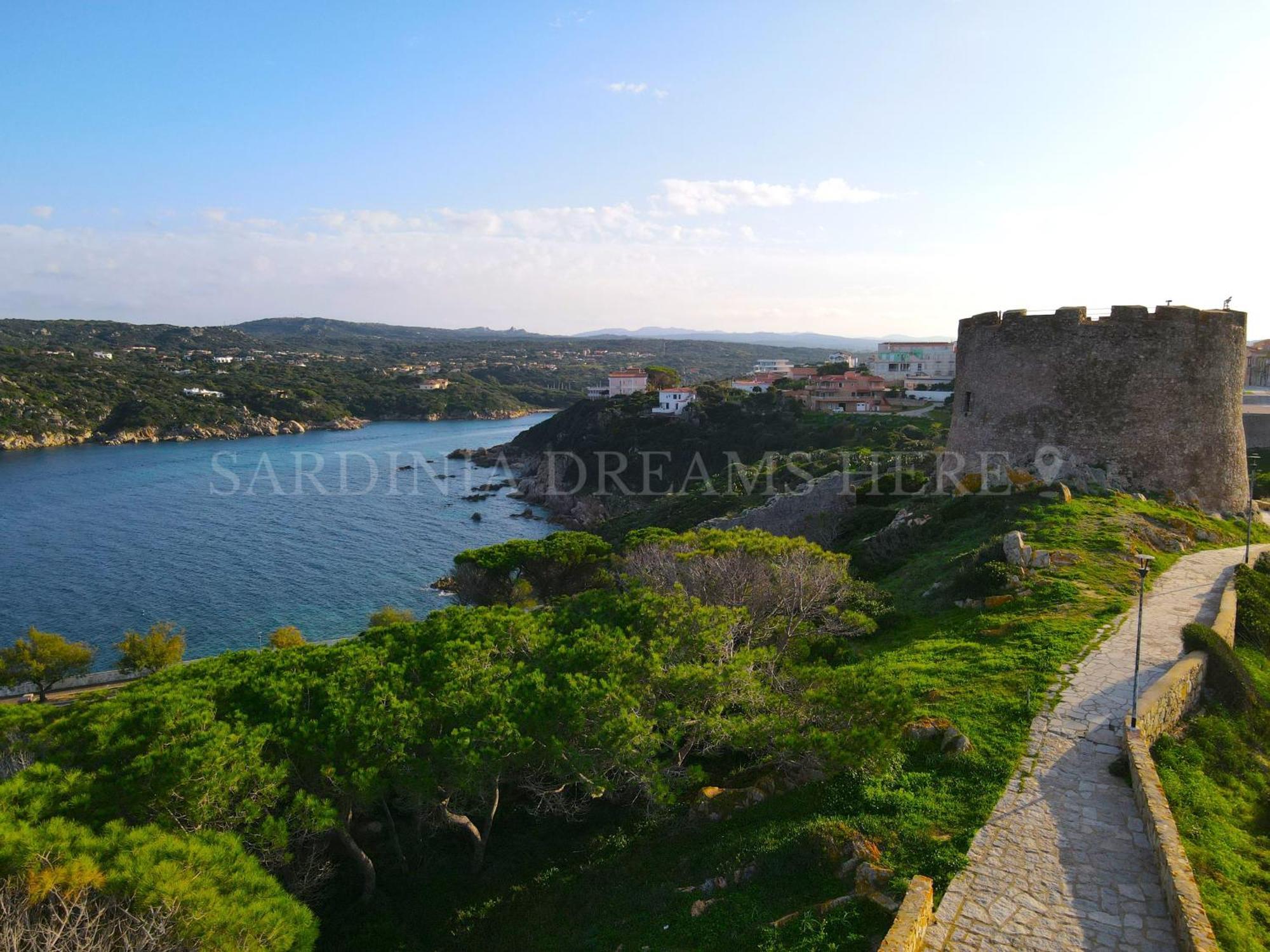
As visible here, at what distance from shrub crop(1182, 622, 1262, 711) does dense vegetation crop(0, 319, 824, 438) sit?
102 meters

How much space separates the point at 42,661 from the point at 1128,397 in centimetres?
3174

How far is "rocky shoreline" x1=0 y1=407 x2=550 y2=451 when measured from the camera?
8844 cm

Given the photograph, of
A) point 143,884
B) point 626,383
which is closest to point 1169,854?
point 143,884

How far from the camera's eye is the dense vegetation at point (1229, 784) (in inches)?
248

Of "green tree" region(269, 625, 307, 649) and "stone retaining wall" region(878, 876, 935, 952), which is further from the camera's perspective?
"green tree" region(269, 625, 307, 649)

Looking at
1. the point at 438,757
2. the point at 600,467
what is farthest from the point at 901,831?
the point at 600,467

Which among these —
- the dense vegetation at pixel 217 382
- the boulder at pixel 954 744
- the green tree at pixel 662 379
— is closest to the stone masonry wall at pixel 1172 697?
the boulder at pixel 954 744

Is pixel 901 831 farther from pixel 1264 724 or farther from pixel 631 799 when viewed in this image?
pixel 1264 724

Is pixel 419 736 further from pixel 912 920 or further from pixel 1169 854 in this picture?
pixel 1169 854

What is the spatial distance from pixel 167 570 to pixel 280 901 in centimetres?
4058

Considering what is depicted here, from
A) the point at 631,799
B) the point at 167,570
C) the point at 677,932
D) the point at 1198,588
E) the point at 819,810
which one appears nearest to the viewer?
the point at 677,932

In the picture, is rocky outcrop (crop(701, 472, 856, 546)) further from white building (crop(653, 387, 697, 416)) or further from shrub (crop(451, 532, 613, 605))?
white building (crop(653, 387, 697, 416))

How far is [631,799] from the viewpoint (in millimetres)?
11156

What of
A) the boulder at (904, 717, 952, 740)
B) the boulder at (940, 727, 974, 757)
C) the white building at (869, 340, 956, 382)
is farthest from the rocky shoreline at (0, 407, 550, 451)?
the boulder at (940, 727, 974, 757)
